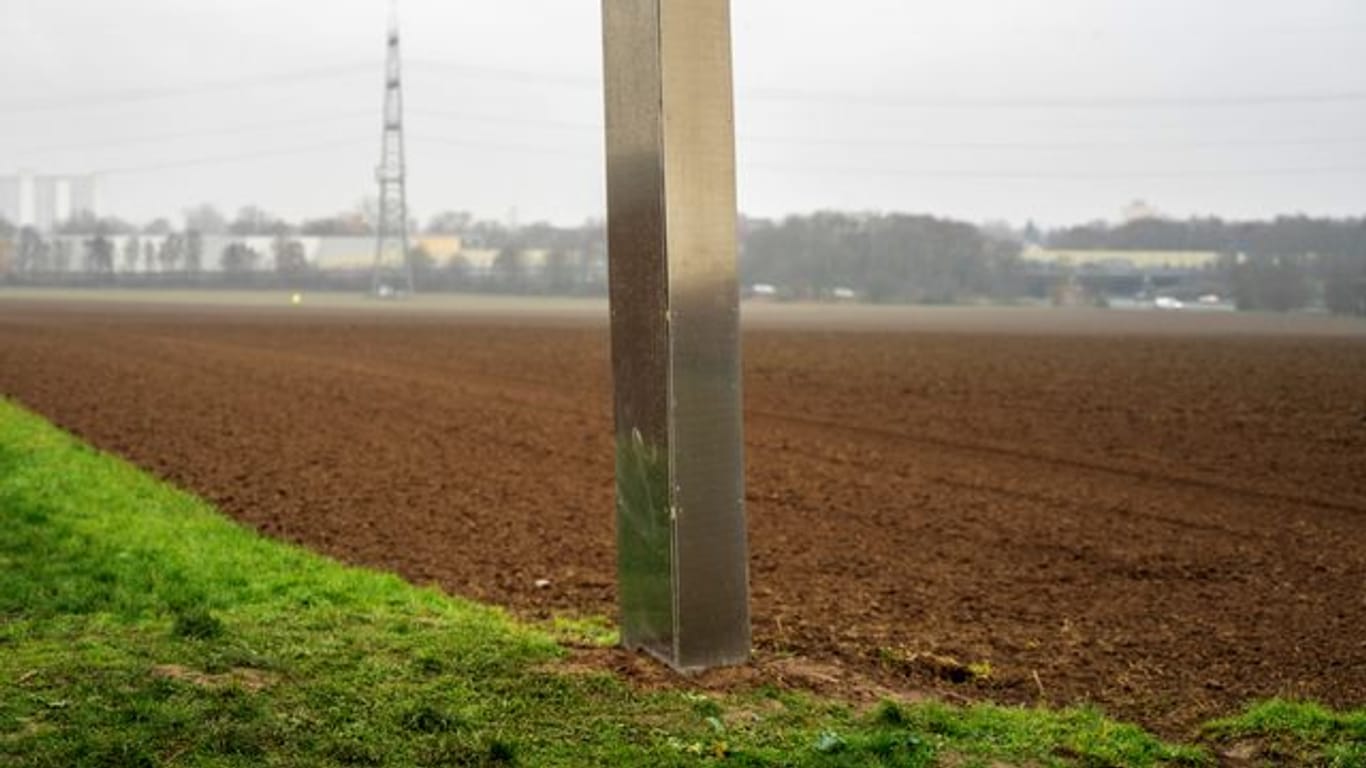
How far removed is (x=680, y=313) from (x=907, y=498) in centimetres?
835

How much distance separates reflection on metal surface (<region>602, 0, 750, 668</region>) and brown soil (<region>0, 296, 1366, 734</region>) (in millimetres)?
385

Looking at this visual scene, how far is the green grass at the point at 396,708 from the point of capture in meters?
5.34

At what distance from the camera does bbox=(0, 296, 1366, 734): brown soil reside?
26.8ft

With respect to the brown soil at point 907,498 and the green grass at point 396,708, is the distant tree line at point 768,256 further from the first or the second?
the green grass at point 396,708

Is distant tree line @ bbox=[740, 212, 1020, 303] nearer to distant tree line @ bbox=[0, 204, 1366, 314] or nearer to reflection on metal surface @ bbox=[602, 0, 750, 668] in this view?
distant tree line @ bbox=[0, 204, 1366, 314]

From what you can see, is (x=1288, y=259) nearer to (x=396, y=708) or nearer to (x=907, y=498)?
(x=907, y=498)

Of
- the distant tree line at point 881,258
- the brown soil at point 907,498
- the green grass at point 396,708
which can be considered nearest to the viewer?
the green grass at point 396,708

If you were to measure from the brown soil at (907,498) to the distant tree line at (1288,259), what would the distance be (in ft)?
112

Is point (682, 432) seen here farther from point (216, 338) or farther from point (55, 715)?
point (216, 338)

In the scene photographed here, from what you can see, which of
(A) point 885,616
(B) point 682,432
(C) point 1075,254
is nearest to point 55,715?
(B) point 682,432

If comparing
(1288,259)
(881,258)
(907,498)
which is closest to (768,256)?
(881,258)

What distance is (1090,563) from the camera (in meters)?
11.4

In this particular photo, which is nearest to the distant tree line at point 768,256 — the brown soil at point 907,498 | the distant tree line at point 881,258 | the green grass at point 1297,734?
the distant tree line at point 881,258

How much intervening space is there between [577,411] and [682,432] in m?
17.1
